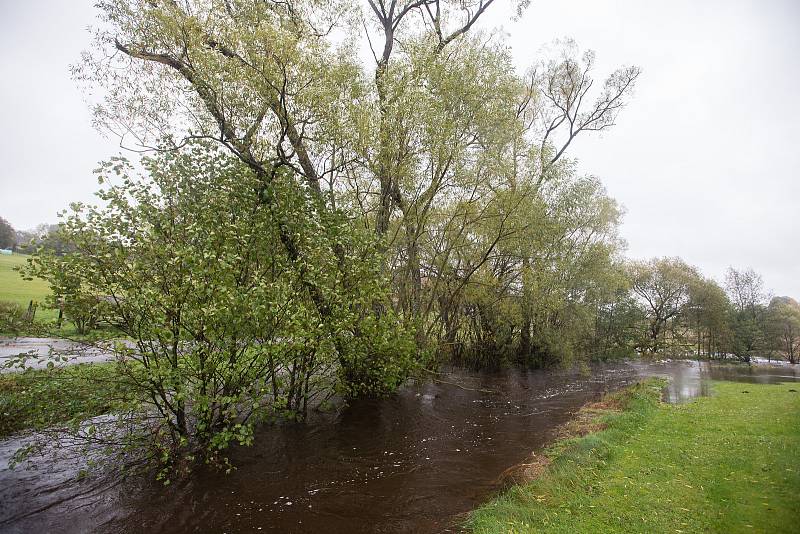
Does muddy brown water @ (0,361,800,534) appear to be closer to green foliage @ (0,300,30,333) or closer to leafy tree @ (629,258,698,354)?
green foliage @ (0,300,30,333)

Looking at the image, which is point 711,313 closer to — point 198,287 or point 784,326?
point 784,326

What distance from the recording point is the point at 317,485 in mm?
9375

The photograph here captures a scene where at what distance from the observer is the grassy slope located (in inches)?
255

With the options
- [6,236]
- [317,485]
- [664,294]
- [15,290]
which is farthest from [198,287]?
[664,294]

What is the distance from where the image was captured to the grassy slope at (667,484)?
21.2 feet

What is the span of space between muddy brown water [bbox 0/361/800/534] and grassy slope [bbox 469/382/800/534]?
4.54 ft

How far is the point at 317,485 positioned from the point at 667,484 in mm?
7250

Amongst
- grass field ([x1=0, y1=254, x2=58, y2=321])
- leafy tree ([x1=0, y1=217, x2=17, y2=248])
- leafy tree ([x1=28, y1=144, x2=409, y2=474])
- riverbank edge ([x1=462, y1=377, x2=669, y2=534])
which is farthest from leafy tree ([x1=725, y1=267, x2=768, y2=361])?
leafy tree ([x1=0, y1=217, x2=17, y2=248])

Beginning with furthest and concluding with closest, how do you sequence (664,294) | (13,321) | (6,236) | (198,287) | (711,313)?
(664,294), (711,313), (6,236), (198,287), (13,321)

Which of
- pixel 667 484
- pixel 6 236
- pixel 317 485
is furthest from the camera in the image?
pixel 6 236

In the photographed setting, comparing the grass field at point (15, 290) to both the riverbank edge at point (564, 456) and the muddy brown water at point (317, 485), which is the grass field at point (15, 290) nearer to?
the muddy brown water at point (317, 485)

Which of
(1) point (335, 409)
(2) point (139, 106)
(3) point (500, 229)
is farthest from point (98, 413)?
(3) point (500, 229)

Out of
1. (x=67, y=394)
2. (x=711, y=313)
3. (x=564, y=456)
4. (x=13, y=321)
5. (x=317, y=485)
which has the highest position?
(x=711, y=313)

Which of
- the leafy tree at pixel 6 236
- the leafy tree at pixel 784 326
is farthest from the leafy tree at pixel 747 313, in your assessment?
the leafy tree at pixel 6 236
